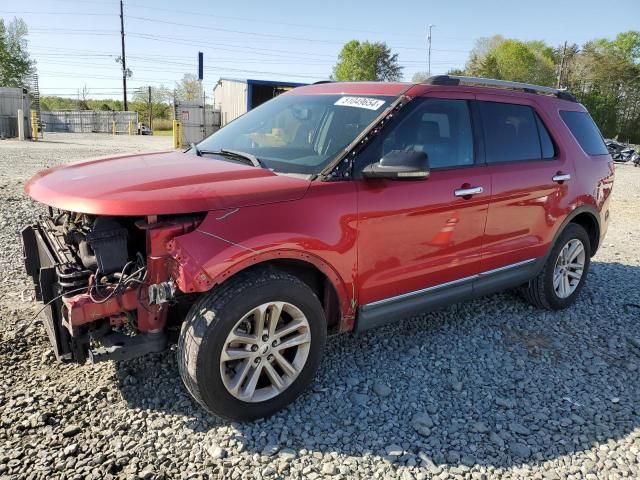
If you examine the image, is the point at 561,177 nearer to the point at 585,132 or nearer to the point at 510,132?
the point at 510,132

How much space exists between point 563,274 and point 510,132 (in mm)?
1585

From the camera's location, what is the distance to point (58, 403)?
2.96 metres

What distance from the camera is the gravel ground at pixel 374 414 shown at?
260 centimetres

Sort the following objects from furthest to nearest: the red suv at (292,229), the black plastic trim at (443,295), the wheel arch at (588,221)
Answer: the wheel arch at (588,221) → the black plastic trim at (443,295) → the red suv at (292,229)

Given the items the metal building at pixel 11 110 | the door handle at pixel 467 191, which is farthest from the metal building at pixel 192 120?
the door handle at pixel 467 191

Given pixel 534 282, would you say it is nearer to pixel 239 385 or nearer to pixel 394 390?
pixel 394 390

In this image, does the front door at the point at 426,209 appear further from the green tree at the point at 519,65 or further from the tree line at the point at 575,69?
the green tree at the point at 519,65

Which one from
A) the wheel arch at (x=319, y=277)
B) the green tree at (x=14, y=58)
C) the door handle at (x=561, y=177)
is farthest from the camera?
the green tree at (x=14, y=58)

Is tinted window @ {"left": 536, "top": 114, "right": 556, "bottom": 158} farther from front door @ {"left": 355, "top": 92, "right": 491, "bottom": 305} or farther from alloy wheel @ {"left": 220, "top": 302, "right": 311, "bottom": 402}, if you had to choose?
alloy wheel @ {"left": 220, "top": 302, "right": 311, "bottom": 402}

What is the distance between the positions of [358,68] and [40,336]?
8041cm

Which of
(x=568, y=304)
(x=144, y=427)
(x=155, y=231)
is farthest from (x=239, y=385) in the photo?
(x=568, y=304)

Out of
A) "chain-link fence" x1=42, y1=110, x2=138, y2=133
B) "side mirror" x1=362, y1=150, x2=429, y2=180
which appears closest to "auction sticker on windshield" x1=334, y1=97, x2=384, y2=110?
"side mirror" x1=362, y1=150, x2=429, y2=180

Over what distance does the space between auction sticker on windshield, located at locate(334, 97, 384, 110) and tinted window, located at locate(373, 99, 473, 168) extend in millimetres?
219

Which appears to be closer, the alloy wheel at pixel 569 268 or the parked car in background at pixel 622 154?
the alloy wheel at pixel 569 268
